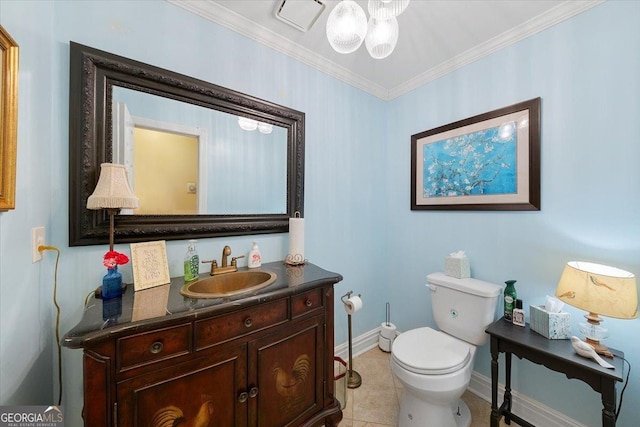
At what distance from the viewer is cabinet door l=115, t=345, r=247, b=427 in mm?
808

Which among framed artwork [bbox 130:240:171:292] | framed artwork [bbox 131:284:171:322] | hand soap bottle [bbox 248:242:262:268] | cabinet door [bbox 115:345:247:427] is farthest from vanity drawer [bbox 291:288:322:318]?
framed artwork [bbox 130:240:171:292]

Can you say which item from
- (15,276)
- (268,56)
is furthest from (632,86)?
(15,276)

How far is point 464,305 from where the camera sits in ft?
5.17

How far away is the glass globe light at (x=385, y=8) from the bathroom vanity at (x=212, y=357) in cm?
125

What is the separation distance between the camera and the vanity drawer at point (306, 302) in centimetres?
119

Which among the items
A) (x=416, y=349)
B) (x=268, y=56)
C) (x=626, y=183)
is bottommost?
(x=416, y=349)

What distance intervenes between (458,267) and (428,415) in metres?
0.92

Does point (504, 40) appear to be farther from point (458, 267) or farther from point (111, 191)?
point (111, 191)

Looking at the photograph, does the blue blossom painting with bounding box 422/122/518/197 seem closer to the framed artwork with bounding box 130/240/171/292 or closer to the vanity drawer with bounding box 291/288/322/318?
the vanity drawer with bounding box 291/288/322/318

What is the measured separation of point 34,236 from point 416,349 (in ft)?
6.21

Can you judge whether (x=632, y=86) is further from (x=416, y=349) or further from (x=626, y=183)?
(x=416, y=349)

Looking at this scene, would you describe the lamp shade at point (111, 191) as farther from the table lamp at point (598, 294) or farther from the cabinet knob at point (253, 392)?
the table lamp at point (598, 294)

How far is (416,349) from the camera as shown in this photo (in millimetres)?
1426

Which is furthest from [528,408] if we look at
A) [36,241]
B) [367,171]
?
[36,241]
